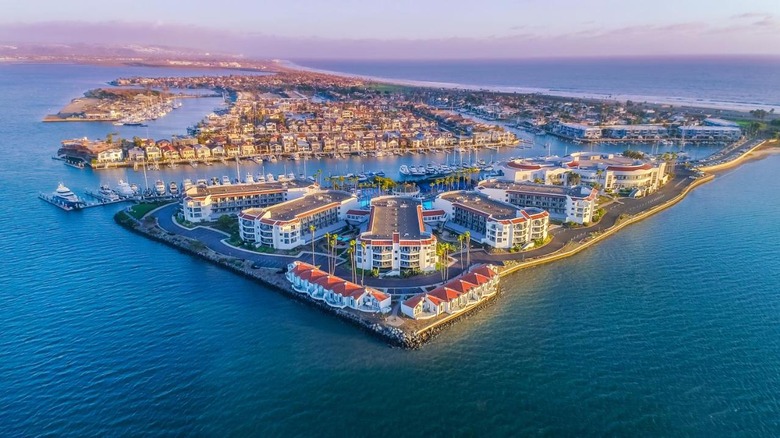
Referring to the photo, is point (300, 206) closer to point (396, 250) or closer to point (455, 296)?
point (396, 250)

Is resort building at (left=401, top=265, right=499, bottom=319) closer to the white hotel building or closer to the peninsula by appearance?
the peninsula

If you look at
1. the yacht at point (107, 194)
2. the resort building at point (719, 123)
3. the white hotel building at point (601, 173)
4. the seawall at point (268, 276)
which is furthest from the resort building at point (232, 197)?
the resort building at point (719, 123)

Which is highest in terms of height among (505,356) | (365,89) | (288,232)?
(365,89)

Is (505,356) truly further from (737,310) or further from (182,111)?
(182,111)

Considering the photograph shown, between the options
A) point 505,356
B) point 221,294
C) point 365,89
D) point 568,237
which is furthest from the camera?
point 365,89

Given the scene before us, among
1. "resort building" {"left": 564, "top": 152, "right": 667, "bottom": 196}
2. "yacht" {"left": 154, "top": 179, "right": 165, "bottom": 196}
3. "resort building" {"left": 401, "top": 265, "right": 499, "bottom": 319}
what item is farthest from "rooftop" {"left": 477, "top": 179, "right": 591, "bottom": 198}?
"yacht" {"left": 154, "top": 179, "right": 165, "bottom": 196}

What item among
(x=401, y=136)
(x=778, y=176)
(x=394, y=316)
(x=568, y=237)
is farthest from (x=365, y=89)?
(x=394, y=316)
